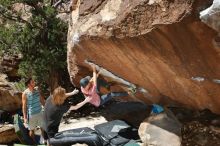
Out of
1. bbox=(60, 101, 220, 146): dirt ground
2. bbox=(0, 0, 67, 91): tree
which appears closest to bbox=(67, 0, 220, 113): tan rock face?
bbox=(60, 101, 220, 146): dirt ground

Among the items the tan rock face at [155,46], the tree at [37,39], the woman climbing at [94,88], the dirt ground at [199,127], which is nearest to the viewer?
the tan rock face at [155,46]

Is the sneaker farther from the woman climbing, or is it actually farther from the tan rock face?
the tan rock face

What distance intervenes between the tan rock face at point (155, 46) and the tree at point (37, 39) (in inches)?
223

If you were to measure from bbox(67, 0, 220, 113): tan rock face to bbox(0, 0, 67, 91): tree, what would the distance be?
5.65 metres

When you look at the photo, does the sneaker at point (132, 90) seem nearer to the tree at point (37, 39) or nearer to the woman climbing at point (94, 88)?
the woman climbing at point (94, 88)

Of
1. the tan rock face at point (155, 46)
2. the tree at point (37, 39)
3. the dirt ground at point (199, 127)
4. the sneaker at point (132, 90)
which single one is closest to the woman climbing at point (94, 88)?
the sneaker at point (132, 90)

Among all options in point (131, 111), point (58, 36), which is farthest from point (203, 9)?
point (58, 36)

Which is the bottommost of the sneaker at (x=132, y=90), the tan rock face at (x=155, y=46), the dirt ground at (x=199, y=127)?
the dirt ground at (x=199, y=127)

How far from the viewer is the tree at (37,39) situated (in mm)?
12430

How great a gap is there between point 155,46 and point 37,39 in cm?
789

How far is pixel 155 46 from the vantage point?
5.41 m

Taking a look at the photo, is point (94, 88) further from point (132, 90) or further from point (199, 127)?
point (199, 127)

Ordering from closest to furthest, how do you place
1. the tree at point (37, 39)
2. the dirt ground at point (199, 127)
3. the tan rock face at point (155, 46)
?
the tan rock face at point (155, 46), the dirt ground at point (199, 127), the tree at point (37, 39)

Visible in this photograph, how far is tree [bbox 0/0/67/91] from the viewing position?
1243cm
